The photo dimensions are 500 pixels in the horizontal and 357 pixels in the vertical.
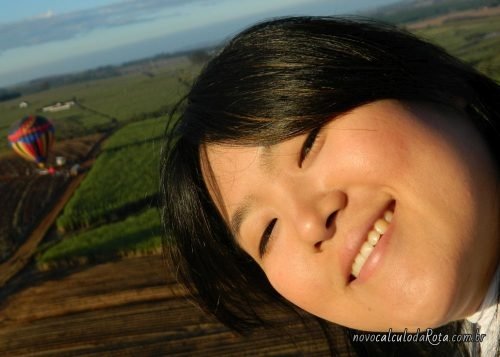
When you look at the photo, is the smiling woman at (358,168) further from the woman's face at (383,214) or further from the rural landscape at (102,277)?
the rural landscape at (102,277)

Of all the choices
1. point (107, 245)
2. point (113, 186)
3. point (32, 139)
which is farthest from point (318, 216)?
point (32, 139)

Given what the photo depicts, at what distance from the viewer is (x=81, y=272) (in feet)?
26.3

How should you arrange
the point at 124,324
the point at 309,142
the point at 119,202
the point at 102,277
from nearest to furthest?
the point at 309,142, the point at 124,324, the point at 102,277, the point at 119,202

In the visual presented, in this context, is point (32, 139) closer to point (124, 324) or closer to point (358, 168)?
point (124, 324)

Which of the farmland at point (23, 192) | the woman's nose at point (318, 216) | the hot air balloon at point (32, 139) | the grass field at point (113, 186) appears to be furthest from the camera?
the hot air balloon at point (32, 139)

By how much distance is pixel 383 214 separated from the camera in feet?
3.84

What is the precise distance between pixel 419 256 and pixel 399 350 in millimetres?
821

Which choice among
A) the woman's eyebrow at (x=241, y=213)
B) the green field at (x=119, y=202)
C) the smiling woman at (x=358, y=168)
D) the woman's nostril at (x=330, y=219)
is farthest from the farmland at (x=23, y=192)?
the woman's nostril at (x=330, y=219)

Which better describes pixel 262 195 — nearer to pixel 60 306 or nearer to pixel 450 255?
pixel 450 255

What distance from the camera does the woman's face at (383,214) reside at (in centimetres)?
108

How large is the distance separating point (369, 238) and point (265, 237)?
0.35m

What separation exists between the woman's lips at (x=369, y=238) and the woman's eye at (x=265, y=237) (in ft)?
0.86

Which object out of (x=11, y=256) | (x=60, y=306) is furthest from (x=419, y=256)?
(x=11, y=256)

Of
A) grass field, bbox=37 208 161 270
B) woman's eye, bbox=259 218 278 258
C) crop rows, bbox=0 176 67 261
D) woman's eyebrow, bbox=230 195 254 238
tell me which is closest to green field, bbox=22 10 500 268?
grass field, bbox=37 208 161 270
